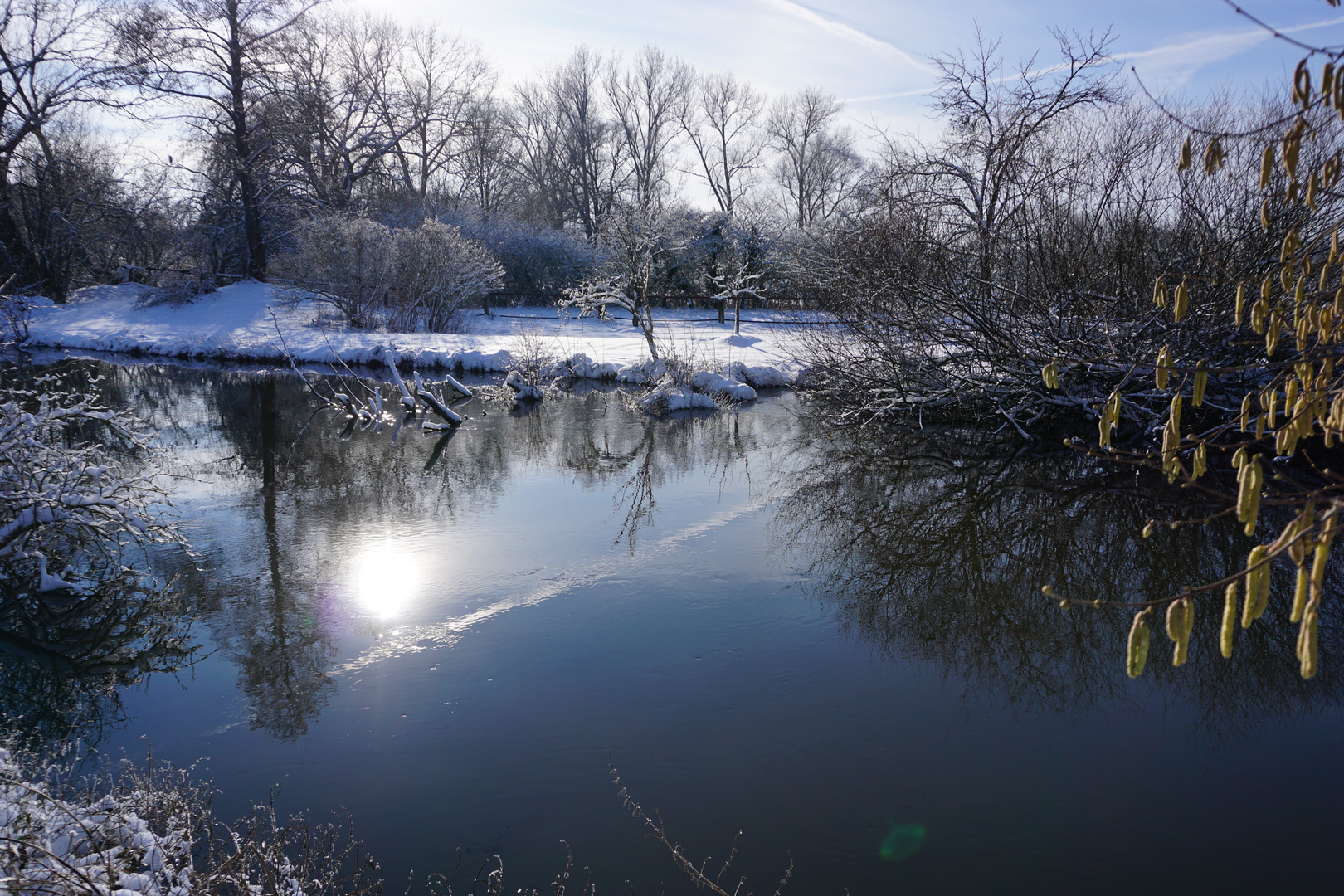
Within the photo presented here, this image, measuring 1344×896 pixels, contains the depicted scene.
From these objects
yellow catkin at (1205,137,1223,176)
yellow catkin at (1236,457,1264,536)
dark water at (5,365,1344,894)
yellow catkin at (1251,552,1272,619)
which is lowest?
dark water at (5,365,1344,894)

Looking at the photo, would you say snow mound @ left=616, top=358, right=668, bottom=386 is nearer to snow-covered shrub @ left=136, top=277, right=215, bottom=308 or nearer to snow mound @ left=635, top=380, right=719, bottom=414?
snow mound @ left=635, top=380, right=719, bottom=414

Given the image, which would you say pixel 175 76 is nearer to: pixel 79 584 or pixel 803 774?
pixel 79 584

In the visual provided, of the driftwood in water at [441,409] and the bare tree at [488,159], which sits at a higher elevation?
the bare tree at [488,159]

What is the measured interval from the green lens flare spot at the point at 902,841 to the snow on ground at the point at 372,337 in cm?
1304

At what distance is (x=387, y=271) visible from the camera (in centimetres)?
2259

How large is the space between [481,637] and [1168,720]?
4.31m

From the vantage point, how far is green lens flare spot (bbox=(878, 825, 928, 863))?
3760 mm

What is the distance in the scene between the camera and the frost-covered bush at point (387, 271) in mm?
22266

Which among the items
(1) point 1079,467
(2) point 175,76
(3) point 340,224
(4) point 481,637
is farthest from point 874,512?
(2) point 175,76

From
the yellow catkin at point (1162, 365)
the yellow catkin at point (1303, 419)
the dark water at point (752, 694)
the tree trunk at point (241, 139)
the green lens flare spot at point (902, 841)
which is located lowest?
the green lens flare spot at point (902, 841)

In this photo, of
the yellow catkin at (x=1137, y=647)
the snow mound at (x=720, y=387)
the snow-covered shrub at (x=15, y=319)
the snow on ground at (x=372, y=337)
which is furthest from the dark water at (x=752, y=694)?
the snow-covered shrub at (x=15, y=319)

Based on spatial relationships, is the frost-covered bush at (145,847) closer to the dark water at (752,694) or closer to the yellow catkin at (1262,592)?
the dark water at (752,694)

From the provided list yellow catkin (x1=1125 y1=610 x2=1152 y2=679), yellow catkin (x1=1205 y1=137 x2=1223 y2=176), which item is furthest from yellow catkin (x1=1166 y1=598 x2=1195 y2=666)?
yellow catkin (x1=1205 y1=137 x2=1223 y2=176)

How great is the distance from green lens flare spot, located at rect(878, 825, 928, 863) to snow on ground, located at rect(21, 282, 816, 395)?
1304cm
